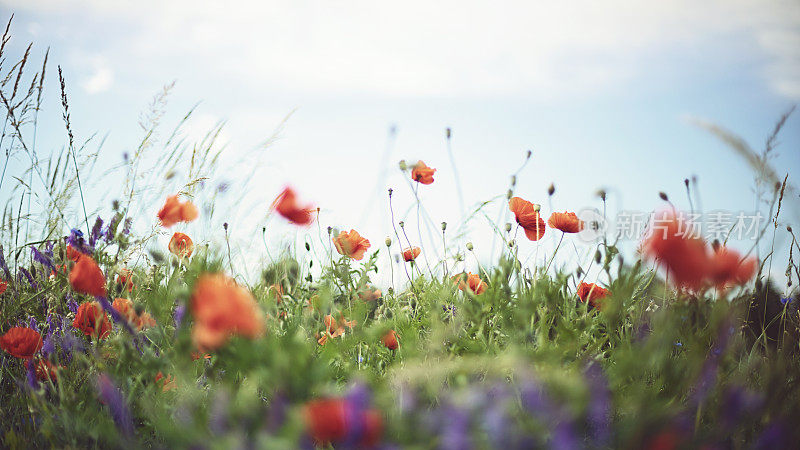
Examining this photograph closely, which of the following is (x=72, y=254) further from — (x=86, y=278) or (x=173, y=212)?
(x=86, y=278)

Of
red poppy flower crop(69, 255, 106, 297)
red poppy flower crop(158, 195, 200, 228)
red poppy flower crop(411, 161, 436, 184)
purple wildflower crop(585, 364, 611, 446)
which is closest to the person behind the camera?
purple wildflower crop(585, 364, 611, 446)

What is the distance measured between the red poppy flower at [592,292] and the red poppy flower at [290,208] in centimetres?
96

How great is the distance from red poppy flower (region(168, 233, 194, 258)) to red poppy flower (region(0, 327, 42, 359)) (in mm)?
505

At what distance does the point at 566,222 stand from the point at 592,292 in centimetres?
32

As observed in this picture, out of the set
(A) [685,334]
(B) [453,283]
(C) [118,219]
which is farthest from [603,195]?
(C) [118,219]

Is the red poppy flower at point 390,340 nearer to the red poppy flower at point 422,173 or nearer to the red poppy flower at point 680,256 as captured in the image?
the red poppy flower at point 422,173

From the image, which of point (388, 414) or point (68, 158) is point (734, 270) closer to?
point (388, 414)

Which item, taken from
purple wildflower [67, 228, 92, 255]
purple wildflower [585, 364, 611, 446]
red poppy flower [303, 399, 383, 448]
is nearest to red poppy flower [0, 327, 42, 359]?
purple wildflower [67, 228, 92, 255]

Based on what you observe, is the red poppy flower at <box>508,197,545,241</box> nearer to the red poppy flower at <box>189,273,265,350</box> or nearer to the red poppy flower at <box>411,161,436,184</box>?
the red poppy flower at <box>411,161,436,184</box>

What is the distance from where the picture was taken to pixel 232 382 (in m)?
1.46

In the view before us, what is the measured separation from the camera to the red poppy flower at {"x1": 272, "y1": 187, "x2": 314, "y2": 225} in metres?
1.72

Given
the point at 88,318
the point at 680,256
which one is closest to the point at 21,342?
the point at 88,318

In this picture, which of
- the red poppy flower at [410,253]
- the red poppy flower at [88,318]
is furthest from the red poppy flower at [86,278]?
the red poppy flower at [410,253]

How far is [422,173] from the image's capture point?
2.19 metres
